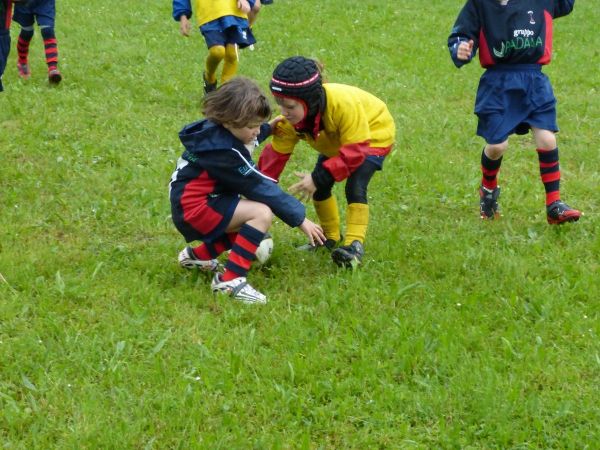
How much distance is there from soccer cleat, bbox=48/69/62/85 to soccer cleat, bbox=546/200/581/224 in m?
5.89

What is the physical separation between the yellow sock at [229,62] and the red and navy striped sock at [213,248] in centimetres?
422

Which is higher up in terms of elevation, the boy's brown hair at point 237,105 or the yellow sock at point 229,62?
the boy's brown hair at point 237,105

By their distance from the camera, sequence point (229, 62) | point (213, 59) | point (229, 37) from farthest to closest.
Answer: point (229, 62) → point (229, 37) → point (213, 59)

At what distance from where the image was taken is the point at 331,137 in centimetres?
527

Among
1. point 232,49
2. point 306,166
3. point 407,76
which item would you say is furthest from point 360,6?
point 306,166

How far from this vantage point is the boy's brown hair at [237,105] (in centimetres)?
466

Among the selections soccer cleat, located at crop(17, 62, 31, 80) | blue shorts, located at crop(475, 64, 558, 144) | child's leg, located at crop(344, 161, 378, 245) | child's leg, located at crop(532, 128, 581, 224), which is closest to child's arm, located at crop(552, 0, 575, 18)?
blue shorts, located at crop(475, 64, 558, 144)

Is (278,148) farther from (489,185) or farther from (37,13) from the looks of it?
(37,13)

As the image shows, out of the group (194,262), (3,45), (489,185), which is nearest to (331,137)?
(194,262)

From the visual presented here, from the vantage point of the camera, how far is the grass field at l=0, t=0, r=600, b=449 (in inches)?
143

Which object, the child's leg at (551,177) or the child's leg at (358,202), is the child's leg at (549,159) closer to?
the child's leg at (551,177)

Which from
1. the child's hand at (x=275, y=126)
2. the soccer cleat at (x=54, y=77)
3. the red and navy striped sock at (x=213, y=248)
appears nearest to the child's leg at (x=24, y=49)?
the soccer cleat at (x=54, y=77)

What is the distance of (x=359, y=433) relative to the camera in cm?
358

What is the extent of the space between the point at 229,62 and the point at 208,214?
4624 millimetres
